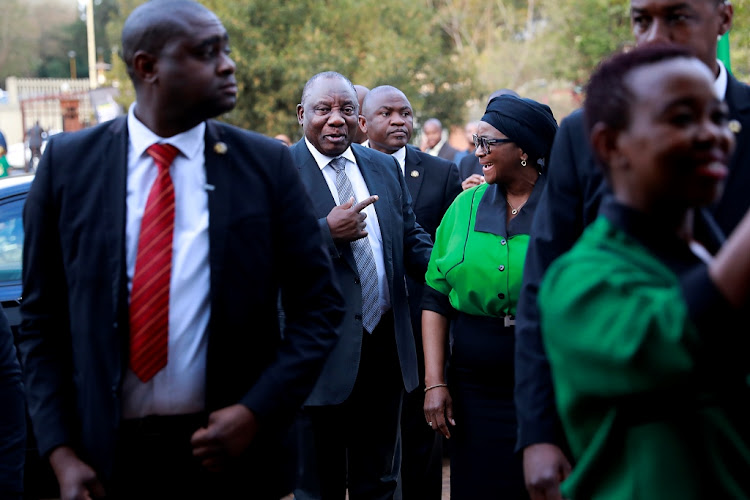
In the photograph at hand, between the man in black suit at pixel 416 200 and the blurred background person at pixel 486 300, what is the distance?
A: 90 cm

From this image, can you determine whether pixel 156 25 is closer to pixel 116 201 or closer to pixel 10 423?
pixel 116 201

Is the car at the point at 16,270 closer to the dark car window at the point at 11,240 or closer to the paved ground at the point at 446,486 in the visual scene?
the dark car window at the point at 11,240

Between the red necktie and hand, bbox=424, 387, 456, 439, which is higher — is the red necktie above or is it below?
above

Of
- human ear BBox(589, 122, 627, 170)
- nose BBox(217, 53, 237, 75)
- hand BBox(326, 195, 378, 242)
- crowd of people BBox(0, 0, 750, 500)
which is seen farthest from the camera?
hand BBox(326, 195, 378, 242)

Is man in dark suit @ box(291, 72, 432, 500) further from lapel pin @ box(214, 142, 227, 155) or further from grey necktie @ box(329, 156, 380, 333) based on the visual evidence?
lapel pin @ box(214, 142, 227, 155)

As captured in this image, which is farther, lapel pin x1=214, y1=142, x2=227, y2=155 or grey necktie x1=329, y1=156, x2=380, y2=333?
grey necktie x1=329, y1=156, x2=380, y2=333

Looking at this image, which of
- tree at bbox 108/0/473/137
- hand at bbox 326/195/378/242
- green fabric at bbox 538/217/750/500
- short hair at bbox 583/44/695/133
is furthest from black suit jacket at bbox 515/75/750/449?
tree at bbox 108/0/473/137

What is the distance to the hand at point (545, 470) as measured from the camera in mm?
2641

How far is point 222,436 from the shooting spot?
2.63m

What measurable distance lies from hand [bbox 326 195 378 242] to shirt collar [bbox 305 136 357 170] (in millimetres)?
537

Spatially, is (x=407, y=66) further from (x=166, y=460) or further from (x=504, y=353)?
(x=166, y=460)

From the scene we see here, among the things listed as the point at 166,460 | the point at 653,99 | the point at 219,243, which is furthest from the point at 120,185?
the point at 653,99

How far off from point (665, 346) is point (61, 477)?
1.65m

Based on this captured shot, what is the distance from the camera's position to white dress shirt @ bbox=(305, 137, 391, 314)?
5.04 m
